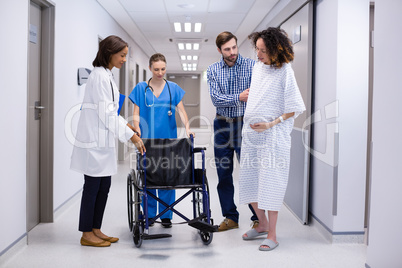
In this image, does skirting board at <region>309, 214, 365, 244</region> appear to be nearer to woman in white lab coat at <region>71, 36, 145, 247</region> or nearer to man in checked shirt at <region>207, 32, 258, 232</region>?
man in checked shirt at <region>207, 32, 258, 232</region>

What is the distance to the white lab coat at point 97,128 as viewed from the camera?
2686 millimetres

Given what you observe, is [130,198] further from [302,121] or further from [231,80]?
[302,121]

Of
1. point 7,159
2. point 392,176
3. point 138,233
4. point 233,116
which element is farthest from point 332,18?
point 7,159

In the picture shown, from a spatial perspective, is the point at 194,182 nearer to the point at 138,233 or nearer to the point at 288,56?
the point at 138,233

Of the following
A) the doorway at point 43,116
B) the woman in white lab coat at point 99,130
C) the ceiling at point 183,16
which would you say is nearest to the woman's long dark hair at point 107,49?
the woman in white lab coat at point 99,130

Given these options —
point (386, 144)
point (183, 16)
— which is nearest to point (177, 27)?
point (183, 16)

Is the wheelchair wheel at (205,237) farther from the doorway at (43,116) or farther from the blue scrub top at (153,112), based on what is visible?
the doorway at (43,116)

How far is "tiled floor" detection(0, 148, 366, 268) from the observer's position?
2.56m

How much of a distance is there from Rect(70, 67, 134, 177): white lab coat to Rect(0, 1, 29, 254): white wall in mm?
371

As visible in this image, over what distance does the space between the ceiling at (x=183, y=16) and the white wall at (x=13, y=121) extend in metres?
2.84

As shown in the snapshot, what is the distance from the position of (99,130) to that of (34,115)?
3.05ft

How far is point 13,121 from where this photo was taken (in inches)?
103

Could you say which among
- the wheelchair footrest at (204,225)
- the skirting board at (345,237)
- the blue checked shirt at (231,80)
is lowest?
the skirting board at (345,237)

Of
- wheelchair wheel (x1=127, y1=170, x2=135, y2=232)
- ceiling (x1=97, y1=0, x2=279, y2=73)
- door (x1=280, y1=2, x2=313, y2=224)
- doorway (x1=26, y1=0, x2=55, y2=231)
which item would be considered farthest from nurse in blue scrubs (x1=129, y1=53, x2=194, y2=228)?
ceiling (x1=97, y1=0, x2=279, y2=73)
